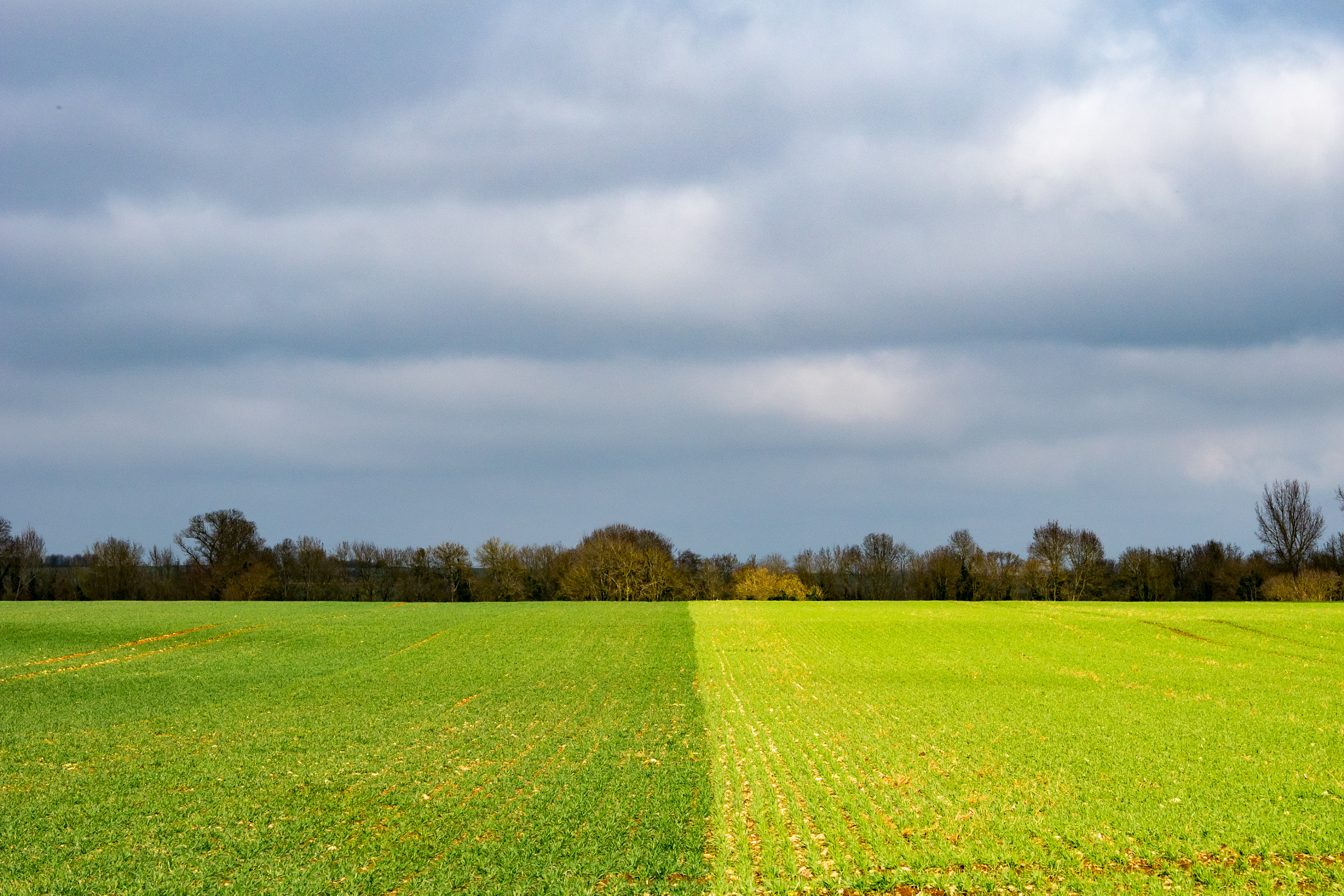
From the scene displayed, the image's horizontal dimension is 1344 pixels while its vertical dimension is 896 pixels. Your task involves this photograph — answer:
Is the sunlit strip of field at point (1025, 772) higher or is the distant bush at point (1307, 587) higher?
the sunlit strip of field at point (1025, 772)

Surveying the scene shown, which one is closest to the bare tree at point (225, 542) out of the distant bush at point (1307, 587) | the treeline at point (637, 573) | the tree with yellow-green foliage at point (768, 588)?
the treeline at point (637, 573)

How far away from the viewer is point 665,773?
1628 centimetres

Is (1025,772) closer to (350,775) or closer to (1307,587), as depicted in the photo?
(350,775)

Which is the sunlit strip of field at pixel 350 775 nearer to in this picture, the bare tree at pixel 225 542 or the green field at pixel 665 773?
the green field at pixel 665 773

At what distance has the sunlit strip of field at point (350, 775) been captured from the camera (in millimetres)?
11250

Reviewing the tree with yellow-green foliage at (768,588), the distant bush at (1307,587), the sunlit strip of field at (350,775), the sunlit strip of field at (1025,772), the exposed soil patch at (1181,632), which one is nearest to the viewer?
the sunlit strip of field at (350,775)

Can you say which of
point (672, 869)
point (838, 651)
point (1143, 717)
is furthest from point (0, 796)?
point (838, 651)

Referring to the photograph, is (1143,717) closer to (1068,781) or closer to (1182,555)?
(1068,781)

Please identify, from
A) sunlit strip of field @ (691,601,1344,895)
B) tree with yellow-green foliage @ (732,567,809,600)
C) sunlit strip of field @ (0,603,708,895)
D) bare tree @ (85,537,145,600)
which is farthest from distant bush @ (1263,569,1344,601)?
bare tree @ (85,537,145,600)

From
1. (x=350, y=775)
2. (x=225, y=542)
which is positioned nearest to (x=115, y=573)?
(x=225, y=542)

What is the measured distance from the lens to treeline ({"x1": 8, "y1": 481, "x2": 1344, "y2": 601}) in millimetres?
101875

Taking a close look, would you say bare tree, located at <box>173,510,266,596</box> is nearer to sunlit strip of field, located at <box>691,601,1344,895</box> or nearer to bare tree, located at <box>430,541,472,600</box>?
bare tree, located at <box>430,541,472,600</box>

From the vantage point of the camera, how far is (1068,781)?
15719 millimetres

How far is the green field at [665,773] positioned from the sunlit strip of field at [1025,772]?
78 millimetres
